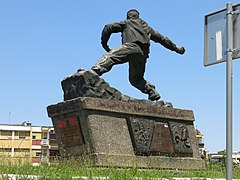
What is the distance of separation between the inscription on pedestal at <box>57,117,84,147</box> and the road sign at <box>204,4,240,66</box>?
603cm

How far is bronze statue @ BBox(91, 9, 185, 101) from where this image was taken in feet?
36.1

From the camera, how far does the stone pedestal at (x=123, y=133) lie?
9.83 meters

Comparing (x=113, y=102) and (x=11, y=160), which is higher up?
(x=113, y=102)

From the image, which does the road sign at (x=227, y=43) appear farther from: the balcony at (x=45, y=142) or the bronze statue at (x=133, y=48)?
the balcony at (x=45, y=142)

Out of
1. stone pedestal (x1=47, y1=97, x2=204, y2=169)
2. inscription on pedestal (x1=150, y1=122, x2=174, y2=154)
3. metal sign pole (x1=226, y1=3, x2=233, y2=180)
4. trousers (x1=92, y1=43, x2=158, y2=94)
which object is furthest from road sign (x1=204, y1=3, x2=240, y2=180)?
inscription on pedestal (x1=150, y1=122, x2=174, y2=154)

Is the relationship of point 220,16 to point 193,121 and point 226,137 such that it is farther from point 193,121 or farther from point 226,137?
point 193,121

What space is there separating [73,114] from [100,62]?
1.34m

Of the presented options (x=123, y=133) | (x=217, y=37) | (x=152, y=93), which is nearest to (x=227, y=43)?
(x=217, y=37)

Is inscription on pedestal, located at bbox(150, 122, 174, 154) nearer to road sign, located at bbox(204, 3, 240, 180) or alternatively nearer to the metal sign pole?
road sign, located at bbox(204, 3, 240, 180)

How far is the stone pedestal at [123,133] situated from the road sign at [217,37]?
563cm

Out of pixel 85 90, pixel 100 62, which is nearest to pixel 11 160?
pixel 85 90

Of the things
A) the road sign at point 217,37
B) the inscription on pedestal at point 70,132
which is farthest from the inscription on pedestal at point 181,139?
the road sign at point 217,37

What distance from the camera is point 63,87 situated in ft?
35.5

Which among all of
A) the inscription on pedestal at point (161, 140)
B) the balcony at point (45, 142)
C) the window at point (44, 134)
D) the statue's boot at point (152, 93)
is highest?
the window at point (44, 134)
